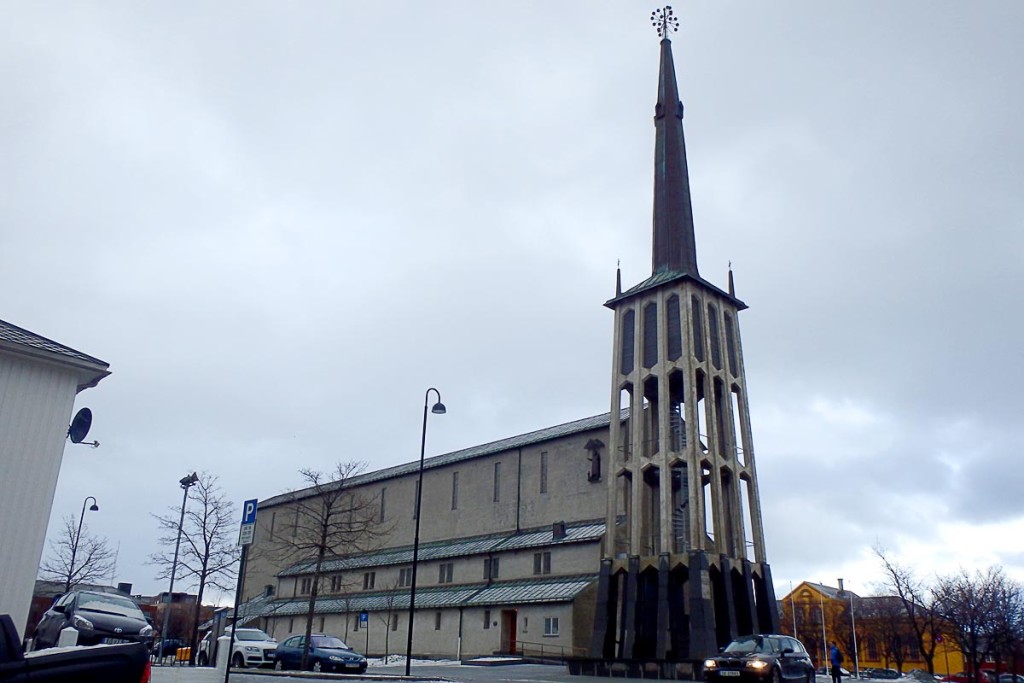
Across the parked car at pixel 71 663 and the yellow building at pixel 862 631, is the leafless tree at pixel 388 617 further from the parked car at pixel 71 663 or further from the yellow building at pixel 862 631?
the parked car at pixel 71 663

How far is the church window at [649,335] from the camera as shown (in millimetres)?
42656

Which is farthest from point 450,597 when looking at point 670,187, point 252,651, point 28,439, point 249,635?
point 28,439

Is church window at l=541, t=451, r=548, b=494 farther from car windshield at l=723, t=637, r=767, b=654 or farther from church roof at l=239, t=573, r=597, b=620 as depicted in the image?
car windshield at l=723, t=637, r=767, b=654

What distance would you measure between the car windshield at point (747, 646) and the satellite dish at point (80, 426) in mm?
17279

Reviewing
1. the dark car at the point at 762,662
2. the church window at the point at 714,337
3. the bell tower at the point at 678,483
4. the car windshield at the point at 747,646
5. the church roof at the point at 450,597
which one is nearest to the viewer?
the dark car at the point at 762,662

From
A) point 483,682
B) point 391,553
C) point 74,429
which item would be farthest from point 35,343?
point 391,553

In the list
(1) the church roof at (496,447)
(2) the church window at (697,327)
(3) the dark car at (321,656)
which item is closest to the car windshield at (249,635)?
(3) the dark car at (321,656)

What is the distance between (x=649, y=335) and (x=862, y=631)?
5925 centimetres

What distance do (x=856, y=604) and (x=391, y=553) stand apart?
55963 millimetres

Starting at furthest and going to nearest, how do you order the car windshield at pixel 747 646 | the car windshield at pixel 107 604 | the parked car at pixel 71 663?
1. the car windshield at pixel 747 646
2. the car windshield at pixel 107 604
3. the parked car at pixel 71 663

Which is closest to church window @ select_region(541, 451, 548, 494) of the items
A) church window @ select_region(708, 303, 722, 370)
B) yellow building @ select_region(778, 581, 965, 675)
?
church window @ select_region(708, 303, 722, 370)

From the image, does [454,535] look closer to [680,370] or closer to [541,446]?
[541,446]

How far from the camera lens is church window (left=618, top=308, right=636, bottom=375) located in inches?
1731

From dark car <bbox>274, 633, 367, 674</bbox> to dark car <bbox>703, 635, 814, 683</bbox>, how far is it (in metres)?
13.8
